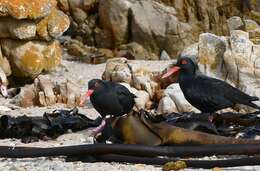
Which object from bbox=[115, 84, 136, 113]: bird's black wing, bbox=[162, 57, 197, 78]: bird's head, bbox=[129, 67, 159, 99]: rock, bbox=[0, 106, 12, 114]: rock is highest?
bbox=[162, 57, 197, 78]: bird's head

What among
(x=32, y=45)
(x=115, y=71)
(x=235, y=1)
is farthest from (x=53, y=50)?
(x=235, y=1)

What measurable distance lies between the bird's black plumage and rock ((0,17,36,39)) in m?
6.96

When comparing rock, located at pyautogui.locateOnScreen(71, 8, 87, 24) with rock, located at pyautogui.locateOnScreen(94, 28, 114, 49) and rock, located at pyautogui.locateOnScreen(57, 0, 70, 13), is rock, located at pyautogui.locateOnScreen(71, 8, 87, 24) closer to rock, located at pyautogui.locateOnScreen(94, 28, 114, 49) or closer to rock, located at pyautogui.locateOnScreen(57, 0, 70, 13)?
rock, located at pyautogui.locateOnScreen(57, 0, 70, 13)

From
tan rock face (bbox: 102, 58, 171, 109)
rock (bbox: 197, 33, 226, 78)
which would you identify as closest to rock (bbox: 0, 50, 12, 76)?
tan rock face (bbox: 102, 58, 171, 109)

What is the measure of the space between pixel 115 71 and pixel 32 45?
3.24 metres

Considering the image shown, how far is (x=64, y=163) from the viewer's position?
21.1 ft

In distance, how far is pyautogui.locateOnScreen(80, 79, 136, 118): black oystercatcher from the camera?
332 inches

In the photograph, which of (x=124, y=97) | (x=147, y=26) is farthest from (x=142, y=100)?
(x=147, y=26)

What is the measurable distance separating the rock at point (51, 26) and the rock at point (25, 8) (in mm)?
483

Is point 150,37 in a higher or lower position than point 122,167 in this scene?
lower

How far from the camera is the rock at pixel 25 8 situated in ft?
47.8

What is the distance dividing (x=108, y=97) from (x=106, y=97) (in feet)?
0.09

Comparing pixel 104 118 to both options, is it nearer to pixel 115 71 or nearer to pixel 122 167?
pixel 122 167

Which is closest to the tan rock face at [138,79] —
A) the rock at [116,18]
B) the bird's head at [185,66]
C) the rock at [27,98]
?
the rock at [27,98]
